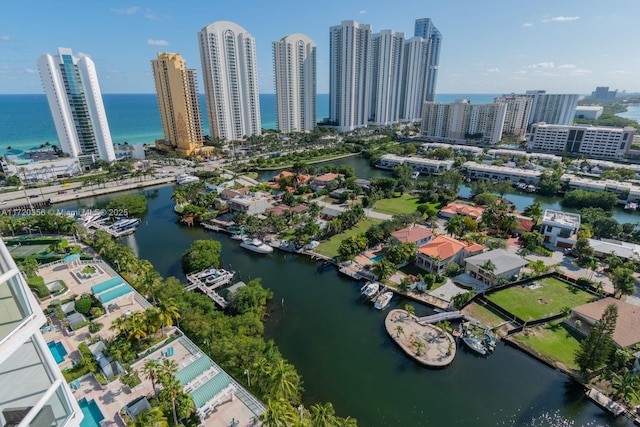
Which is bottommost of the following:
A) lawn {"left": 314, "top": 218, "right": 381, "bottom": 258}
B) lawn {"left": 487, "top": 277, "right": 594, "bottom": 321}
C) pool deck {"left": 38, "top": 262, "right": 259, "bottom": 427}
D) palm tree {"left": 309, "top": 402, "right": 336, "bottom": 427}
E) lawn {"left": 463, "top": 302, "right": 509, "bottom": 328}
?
lawn {"left": 463, "top": 302, "right": 509, "bottom": 328}

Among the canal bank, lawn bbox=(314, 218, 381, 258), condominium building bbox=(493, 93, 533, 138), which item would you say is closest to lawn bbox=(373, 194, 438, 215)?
lawn bbox=(314, 218, 381, 258)

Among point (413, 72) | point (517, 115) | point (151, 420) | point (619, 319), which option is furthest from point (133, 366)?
point (413, 72)

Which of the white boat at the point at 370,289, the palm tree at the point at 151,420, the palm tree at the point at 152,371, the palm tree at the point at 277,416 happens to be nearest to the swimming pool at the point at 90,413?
the palm tree at the point at 152,371

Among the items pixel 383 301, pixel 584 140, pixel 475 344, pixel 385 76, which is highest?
pixel 385 76

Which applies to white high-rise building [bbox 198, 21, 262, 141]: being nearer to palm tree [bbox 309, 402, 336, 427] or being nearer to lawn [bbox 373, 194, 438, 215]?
lawn [bbox 373, 194, 438, 215]

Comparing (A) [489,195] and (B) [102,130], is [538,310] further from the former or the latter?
(B) [102,130]

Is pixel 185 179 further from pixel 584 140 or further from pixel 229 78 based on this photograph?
pixel 584 140
